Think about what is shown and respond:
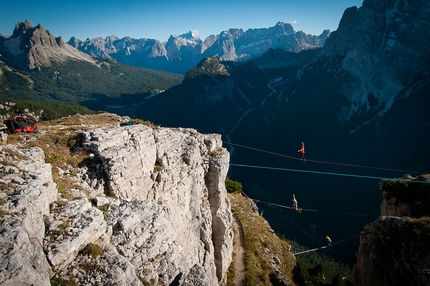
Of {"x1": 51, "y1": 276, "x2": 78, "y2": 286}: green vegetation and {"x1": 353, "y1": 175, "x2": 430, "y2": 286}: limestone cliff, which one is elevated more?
{"x1": 51, "y1": 276, "x2": 78, "y2": 286}: green vegetation

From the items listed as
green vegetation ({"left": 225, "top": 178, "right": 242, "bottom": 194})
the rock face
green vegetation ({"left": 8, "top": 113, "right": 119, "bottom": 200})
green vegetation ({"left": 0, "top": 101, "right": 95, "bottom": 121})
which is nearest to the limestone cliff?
the rock face

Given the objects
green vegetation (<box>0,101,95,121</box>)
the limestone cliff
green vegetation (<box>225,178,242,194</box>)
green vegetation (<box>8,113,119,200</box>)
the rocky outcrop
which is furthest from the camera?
green vegetation (<box>0,101,95,121</box>)

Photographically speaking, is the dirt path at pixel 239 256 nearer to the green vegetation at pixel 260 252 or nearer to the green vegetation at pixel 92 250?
the green vegetation at pixel 260 252

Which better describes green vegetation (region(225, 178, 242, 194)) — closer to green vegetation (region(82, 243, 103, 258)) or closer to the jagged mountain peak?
green vegetation (region(82, 243, 103, 258))

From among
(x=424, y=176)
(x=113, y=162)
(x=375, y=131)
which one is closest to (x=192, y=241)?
(x=113, y=162)

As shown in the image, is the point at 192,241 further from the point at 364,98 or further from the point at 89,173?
the point at 364,98

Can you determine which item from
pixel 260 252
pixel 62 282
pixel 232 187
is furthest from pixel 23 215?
pixel 232 187

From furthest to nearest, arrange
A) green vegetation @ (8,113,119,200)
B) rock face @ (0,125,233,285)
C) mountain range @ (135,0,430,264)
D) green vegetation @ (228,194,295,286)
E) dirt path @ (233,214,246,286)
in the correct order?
1. mountain range @ (135,0,430,264)
2. green vegetation @ (228,194,295,286)
3. dirt path @ (233,214,246,286)
4. green vegetation @ (8,113,119,200)
5. rock face @ (0,125,233,285)
